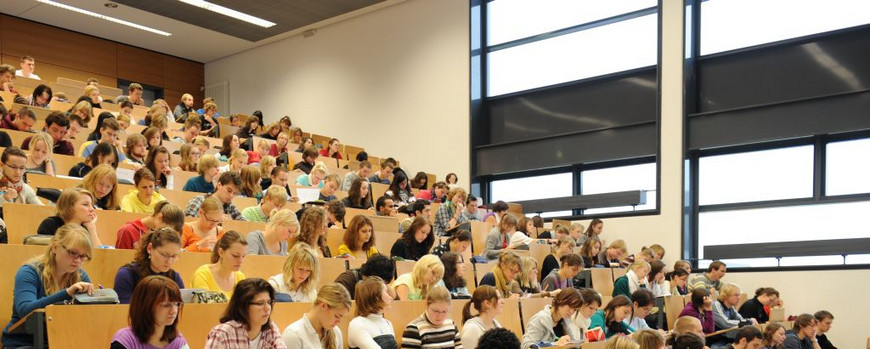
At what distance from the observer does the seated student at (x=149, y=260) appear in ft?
11.0

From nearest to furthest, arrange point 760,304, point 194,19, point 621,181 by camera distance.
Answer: point 760,304
point 621,181
point 194,19

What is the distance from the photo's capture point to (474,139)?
11156mm

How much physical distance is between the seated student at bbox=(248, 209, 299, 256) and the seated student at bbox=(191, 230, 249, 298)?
27.8 inches

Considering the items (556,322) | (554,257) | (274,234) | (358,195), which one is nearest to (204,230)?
(274,234)

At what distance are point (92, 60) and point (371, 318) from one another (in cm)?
1090

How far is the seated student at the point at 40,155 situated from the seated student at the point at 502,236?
3710mm

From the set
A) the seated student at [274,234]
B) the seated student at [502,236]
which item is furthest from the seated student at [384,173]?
the seated student at [274,234]

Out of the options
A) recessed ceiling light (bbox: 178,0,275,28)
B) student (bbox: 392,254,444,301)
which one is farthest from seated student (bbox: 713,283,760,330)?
recessed ceiling light (bbox: 178,0,275,28)

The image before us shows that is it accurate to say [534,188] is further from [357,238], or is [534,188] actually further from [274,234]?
[274,234]

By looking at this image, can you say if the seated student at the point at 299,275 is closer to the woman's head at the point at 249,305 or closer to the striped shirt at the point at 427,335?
the striped shirt at the point at 427,335

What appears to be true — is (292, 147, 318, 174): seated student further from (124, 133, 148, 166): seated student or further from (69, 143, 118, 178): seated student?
(69, 143, 118, 178): seated student

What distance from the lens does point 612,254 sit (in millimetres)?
8211

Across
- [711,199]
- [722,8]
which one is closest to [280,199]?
[711,199]

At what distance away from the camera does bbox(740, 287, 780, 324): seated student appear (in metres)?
7.86
